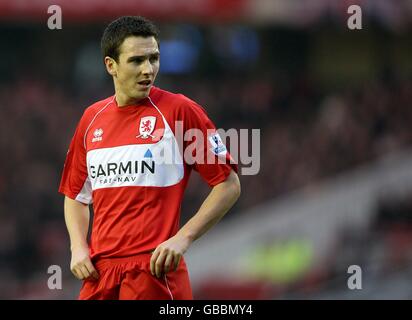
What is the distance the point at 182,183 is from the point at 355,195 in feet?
40.0

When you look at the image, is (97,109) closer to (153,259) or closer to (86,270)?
(86,270)

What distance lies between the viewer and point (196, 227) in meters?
5.16

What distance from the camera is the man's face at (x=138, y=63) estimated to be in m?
5.26

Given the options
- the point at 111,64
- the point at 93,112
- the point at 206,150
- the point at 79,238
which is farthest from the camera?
the point at 93,112

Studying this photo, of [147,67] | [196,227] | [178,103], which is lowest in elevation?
[196,227]

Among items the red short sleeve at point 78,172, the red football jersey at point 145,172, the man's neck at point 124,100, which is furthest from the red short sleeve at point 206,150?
the red short sleeve at point 78,172

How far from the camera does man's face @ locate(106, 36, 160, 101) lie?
17.3 feet

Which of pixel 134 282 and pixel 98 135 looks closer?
pixel 134 282

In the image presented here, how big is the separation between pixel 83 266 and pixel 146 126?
73 cm

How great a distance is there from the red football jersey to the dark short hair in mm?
304

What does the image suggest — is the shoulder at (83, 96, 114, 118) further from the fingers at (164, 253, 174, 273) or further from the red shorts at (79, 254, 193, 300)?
the fingers at (164, 253, 174, 273)

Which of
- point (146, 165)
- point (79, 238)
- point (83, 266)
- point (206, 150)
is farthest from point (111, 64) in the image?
point (83, 266)
